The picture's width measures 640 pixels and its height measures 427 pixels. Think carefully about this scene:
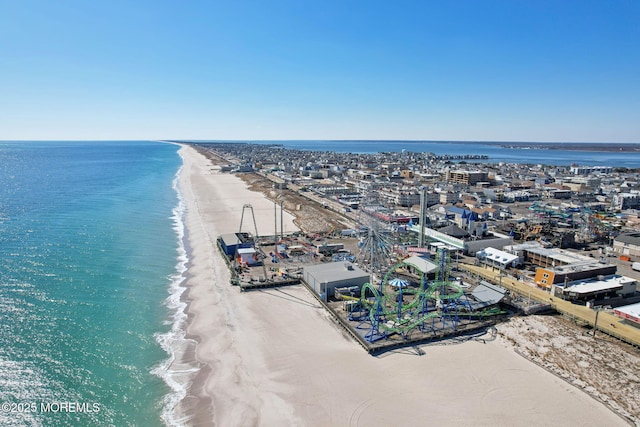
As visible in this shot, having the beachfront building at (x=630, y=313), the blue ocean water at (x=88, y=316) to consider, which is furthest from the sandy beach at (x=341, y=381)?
the beachfront building at (x=630, y=313)

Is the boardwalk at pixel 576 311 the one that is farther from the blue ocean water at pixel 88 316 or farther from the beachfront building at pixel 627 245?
the blue ocean water at pixel 88 316

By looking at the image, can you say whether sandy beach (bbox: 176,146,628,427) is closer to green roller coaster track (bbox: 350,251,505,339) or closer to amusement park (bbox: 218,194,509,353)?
amusement park (bbox: 218,194,509,353)

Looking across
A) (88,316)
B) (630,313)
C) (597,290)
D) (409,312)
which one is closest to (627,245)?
(597,290)

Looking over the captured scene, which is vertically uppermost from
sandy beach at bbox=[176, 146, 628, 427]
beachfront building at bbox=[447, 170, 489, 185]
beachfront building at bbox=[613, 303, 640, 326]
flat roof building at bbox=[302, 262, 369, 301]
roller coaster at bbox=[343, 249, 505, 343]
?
beachfront building at bbox=[447, 170, 489, 185]

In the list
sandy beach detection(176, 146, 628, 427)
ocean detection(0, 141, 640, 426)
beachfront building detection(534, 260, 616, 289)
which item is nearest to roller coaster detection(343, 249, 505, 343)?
sandy beach detection(176, 146, 628, 427)

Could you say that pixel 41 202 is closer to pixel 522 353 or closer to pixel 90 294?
pixel 90 294

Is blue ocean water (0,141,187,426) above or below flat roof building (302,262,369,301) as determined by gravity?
below
